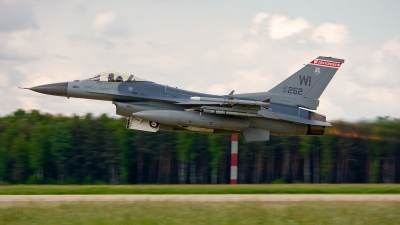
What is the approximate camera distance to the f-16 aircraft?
822 inches

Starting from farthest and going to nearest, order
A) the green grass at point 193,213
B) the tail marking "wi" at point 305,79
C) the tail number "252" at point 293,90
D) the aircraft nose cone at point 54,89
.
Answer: the tail marking "wi" at point 305,79 < the tail number "252" at point 293,90 < the aircraft nose cone at point 54,89 < the green grass at point 193,213

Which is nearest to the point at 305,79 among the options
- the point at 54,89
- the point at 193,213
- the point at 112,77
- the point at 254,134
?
the point at 254,134

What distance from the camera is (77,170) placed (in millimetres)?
57219

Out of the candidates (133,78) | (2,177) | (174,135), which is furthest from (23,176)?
(133,78)

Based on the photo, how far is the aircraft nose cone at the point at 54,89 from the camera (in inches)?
848

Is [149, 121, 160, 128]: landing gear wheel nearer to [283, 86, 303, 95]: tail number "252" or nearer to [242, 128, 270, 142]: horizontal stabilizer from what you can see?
[242, 128, 270, 142]: horizontal stabilizer

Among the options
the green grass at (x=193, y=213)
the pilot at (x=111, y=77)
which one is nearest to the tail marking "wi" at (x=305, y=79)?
the pilot at (x=111, y=77)

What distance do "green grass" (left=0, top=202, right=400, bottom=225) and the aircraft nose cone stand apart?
24.7ft

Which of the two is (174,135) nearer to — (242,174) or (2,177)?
(242,174)

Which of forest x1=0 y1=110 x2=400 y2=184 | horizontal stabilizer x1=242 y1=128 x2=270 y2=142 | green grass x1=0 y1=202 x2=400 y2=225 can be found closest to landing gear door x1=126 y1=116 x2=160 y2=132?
horizontal stabilizer x1=242 y1=128 x2=270 y2=142

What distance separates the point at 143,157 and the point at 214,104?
1444 inches

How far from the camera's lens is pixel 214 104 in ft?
68.4

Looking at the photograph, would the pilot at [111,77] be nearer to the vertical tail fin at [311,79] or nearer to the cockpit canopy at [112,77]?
the cockpit canopy at [112,77]

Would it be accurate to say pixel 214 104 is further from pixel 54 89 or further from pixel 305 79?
pixel 54 89
